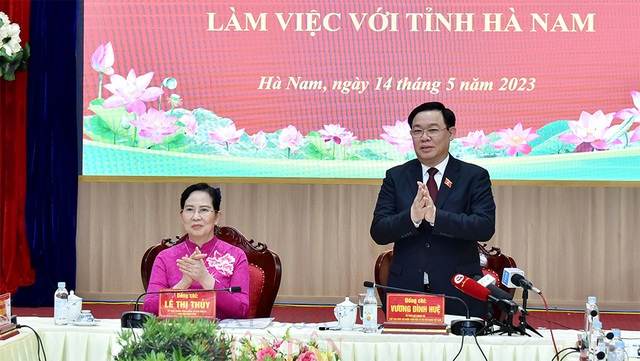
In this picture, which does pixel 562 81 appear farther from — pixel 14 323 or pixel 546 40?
pixel 14 323

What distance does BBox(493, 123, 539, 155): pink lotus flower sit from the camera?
18.8 feet

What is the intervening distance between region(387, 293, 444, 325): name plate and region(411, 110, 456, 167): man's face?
0.62m

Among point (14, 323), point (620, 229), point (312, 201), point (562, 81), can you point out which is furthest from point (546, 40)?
point (14, 323)

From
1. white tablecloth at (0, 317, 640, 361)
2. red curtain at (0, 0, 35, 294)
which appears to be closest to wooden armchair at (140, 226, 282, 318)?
white tablecloth at (0, 317, 640, 361)

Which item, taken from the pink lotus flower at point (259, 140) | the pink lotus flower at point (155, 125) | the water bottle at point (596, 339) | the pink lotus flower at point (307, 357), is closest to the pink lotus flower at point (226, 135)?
the pink lotus flower at point (259, 140)

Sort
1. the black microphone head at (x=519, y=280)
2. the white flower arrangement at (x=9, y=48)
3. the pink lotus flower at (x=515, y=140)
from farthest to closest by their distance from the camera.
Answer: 1. the pink lotus flower at (x=515, y=140)
2. the white flower arrangement at (x=9, y=48)
3. the black microphone head at (x=519, y=280)

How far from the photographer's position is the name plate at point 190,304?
2891mm

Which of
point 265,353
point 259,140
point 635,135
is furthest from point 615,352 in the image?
point 259,140

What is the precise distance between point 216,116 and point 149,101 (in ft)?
1.41

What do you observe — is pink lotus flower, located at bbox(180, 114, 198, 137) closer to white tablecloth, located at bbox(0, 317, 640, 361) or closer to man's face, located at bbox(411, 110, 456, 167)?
man's face, located at bbox(411, 110, 456, 167)

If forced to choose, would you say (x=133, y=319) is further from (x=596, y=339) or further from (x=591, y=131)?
(x=591, y=131)

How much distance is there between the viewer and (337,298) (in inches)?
246

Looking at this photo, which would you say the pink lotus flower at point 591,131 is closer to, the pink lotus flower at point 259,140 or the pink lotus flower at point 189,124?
the pink lotus flower at point 259,140

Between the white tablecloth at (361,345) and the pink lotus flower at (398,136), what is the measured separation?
9.38 ft
